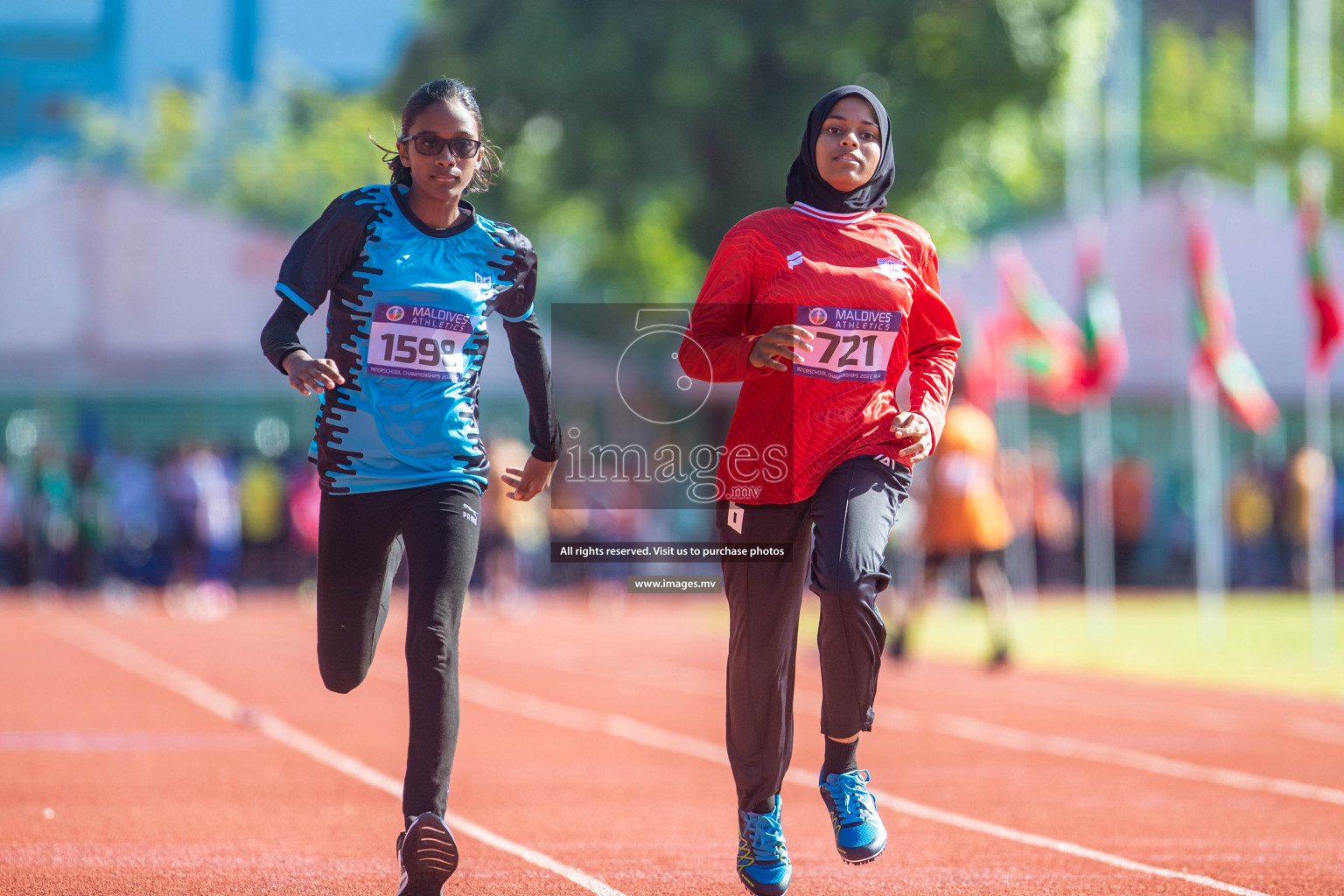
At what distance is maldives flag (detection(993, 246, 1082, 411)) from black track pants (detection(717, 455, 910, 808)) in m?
15.1

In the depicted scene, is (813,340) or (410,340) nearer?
(410,340)

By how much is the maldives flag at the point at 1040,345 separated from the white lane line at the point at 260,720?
9.63m

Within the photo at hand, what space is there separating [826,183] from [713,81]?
20034 mm

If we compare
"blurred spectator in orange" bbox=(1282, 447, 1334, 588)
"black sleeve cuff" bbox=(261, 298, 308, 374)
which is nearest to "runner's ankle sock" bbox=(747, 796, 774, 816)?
"black sleeve cuff" bbox=(261, 298, 308, 374)

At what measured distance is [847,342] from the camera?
5.26 m

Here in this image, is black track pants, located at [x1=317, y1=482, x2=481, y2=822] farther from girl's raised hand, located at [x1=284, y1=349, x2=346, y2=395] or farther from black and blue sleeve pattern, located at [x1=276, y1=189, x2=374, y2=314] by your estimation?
black and blue sleeve pattern, located at [x1=276, y1=189, x2=374, y2=314]

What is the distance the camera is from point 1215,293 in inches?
688

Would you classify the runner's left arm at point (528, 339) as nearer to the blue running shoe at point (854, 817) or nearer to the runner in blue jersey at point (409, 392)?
the runner in blue jersey at point (409, 392)

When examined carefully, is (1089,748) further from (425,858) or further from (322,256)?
(322,256)

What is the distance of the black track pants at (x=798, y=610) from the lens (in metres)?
5.14

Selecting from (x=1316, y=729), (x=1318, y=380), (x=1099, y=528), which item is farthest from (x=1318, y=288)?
(x=1318, y=380)

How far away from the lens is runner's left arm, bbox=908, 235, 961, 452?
212 inches

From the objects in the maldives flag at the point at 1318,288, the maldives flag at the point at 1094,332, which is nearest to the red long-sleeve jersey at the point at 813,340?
the maldives flag at the point at 1318,288

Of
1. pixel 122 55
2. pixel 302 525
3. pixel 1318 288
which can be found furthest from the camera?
pixel 122 55
